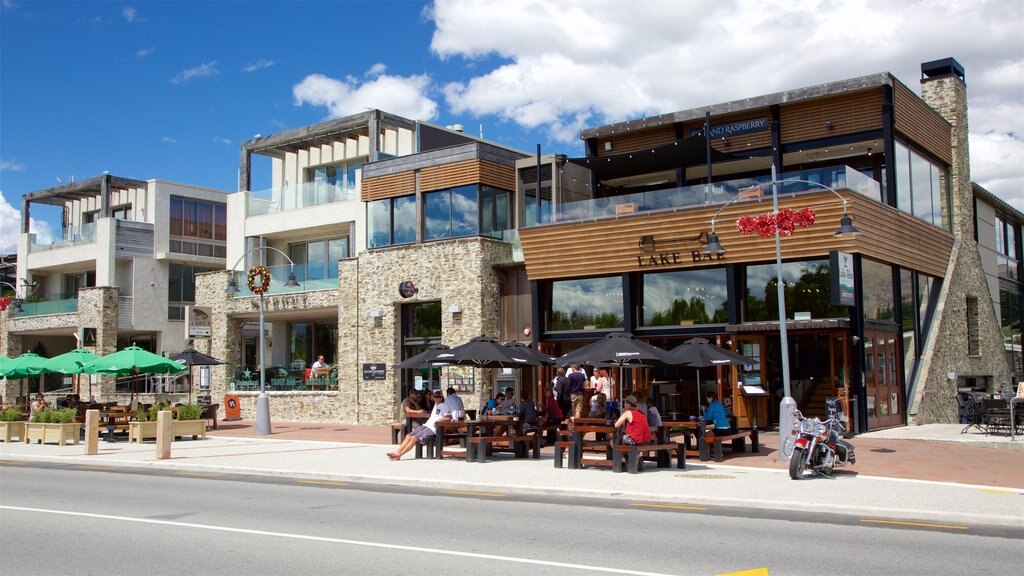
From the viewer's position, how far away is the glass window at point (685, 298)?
2531 centimetres

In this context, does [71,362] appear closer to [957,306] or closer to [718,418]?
[718,418]

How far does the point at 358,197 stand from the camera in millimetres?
35906

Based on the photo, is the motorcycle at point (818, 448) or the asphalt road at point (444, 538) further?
the motorcycle at point (818, 448)

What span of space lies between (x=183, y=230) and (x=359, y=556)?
43197mm

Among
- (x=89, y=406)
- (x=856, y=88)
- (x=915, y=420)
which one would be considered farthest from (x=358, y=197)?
(x=915, y=420)

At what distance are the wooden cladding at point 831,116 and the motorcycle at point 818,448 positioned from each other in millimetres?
13656

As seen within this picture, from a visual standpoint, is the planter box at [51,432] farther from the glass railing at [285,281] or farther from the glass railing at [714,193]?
the glass railing at [714,193]

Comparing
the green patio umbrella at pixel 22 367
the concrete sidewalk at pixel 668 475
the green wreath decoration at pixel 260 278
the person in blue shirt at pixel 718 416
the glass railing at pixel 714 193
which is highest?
the glass railing at pixel 714 193

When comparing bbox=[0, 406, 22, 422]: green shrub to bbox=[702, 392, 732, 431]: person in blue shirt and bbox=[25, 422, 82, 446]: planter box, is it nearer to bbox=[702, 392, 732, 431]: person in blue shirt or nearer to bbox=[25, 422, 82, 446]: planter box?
bbox=[25, 422, 82, 446]: planter box

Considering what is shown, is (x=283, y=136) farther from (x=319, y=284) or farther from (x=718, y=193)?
(x=718, y=193)

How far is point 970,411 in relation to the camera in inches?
938

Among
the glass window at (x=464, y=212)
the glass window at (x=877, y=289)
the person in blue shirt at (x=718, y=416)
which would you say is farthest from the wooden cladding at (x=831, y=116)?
the person in blue shirt at (x=718, y=416)

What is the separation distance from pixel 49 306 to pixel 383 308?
24665 millimetres

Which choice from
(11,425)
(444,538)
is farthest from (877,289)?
(11,425)
